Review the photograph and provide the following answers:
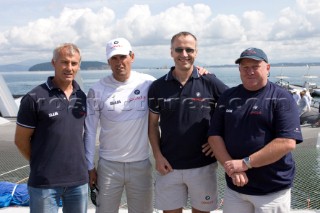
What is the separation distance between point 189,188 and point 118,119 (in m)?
0.85

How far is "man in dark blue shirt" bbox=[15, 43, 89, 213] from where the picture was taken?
106 inches

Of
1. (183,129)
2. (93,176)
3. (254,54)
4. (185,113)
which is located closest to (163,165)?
(183,129)

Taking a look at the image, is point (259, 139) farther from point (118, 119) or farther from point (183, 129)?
point (118, 119)

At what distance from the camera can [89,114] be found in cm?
310

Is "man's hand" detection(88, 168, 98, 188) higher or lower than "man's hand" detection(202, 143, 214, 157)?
lower

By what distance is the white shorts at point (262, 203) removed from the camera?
268 centimetres

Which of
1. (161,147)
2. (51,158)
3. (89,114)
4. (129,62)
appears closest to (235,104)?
(161,147)

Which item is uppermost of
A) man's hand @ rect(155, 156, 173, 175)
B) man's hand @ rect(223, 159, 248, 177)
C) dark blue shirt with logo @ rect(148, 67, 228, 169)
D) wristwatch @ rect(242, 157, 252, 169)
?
dark blue shirt with logo @ rect(148, 67, 228, 169)

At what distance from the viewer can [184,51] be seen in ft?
9.95

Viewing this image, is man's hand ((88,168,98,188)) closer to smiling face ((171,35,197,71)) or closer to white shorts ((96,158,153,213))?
white shorts ((96,158,153,213))

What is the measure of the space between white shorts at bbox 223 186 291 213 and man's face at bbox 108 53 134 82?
1.34 m

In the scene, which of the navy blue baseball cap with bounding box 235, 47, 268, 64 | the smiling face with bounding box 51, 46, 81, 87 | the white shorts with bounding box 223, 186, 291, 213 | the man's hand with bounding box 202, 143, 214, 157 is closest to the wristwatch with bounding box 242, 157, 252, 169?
the white shorts with bounding box 223, 186, 291, 213

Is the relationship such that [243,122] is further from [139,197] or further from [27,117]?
[27,117]

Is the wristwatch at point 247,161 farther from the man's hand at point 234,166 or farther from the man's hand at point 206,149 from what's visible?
the man's hand at point 206,149
